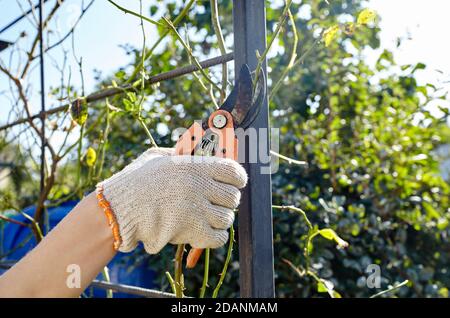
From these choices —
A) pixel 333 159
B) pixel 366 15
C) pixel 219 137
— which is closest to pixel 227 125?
pixel 219 137

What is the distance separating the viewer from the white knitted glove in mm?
843

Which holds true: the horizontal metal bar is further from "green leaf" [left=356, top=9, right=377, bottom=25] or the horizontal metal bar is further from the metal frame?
"green leaf" [left=356, top=9, right=377, bottom=25]

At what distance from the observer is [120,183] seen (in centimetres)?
85

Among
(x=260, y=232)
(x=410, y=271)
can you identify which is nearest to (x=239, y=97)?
(x=260, y=232)

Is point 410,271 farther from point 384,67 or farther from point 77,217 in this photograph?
point 77,217

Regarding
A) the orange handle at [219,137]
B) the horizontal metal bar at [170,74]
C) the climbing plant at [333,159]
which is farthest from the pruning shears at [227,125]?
the climbing plant at [333,159]

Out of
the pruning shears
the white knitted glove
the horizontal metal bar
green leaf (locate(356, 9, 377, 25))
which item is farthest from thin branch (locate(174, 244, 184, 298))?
green leaf (locate(356, 9, 377, 25))

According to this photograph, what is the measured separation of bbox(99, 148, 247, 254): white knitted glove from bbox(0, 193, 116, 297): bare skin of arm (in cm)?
4

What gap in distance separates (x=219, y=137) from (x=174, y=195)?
153mm

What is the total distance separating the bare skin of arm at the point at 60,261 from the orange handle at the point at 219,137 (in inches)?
7.5

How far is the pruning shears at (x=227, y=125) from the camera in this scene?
931 mm

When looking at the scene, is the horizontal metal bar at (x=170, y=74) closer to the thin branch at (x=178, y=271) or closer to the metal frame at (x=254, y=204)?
the metal frame at (x=254, y=204)

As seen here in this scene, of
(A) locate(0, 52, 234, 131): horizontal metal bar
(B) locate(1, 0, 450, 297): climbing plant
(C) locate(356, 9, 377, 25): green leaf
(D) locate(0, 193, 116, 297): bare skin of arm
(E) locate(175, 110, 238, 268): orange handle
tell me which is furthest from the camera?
(B) locate(1, 0, 450, 297): climbing plant

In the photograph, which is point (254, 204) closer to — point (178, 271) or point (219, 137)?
point (219, 137)
